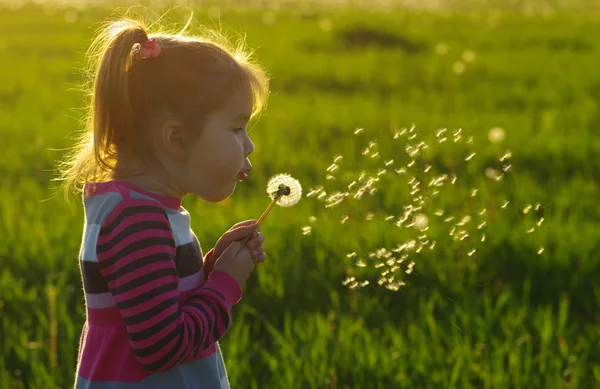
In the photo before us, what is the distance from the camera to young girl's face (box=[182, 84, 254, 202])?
6.15 ft

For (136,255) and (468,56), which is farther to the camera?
(468,56)

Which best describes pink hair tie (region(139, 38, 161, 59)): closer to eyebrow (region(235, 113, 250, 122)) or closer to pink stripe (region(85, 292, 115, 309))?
eyebrow (region(235, 113, 250, 122))

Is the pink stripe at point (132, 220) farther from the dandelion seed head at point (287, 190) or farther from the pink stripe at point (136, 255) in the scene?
the dandelion seed head at point (287, 190)

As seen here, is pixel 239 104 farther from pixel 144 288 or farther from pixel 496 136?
pixel 496 136

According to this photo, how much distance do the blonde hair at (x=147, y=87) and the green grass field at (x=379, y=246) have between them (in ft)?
1.47

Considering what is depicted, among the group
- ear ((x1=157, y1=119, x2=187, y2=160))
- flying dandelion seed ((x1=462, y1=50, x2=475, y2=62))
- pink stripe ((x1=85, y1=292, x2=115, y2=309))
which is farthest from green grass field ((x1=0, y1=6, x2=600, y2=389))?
flying dandelion seed ((x1=462, y1=50, x2=475, y2=62))

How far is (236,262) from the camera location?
1.96 metres

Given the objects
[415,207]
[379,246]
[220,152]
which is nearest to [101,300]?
[220,152]

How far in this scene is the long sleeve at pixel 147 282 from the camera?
1.76m

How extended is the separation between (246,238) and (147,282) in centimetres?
32

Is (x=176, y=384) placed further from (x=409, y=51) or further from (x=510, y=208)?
(x=409, y=51)

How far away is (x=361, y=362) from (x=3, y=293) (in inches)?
57.8

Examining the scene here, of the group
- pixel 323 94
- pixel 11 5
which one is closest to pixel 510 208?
pixel 323 94

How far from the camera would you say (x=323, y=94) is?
27.8 feet
